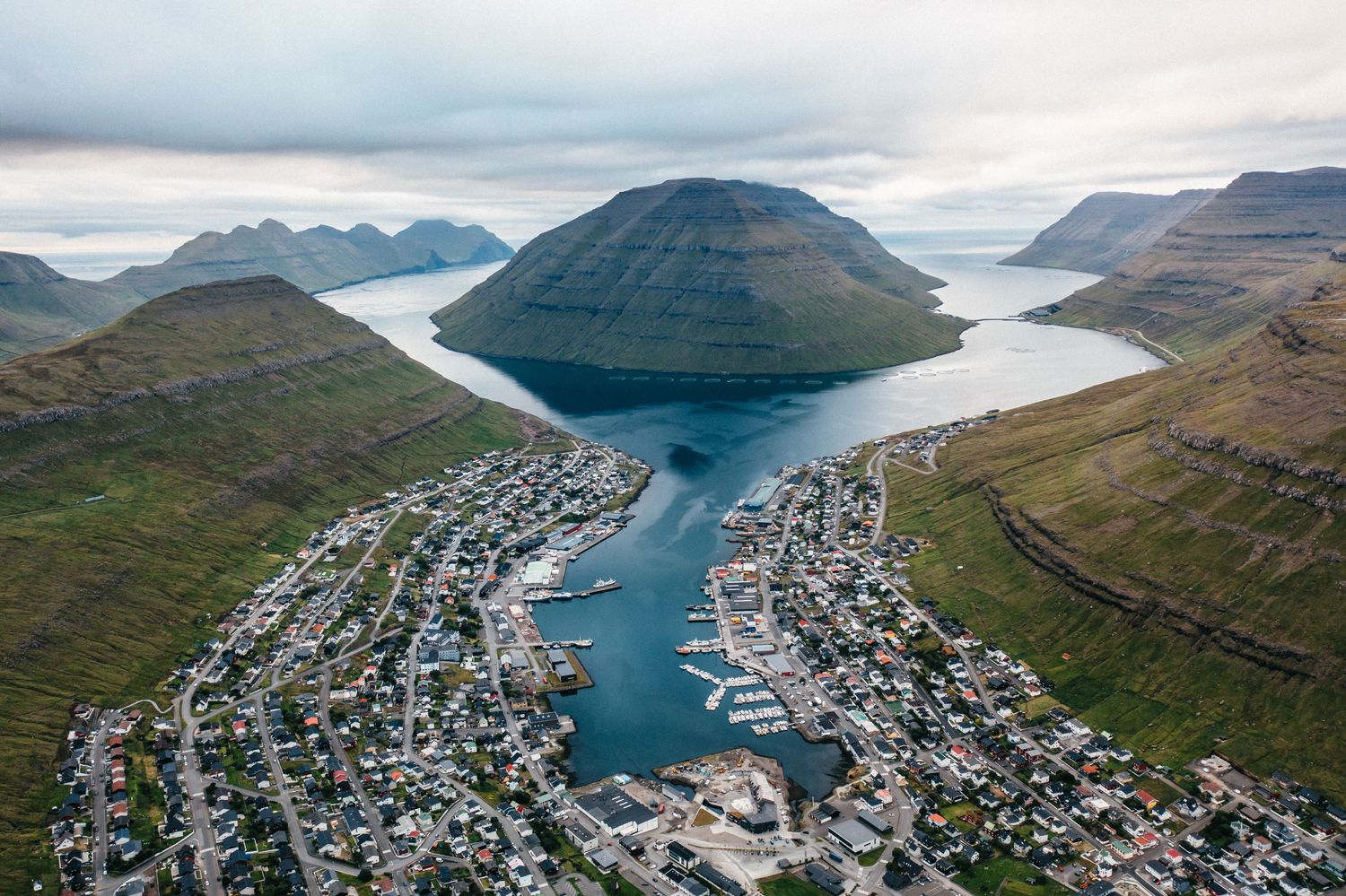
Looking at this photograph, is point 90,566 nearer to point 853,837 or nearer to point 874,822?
point 853,837

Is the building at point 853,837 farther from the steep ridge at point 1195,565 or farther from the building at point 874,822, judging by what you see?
the steep ridge at point 1195,565

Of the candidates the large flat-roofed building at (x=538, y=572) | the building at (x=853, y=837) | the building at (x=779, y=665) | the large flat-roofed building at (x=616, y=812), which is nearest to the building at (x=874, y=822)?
the building at (x=853, y=837)

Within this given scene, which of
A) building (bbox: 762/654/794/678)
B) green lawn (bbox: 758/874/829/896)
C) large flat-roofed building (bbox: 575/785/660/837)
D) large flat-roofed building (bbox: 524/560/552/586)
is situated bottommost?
green lawn (bbox: 758/874/829/896)

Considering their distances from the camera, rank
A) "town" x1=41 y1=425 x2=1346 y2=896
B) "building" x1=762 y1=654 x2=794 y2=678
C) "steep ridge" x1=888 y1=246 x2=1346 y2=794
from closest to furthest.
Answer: "town" x1=41 y1=425 x2=1346 y2=896 → "steep ridge" x1=888 y1=246 x2=1346 y2=794 → "building" x1=762 y1=654 x2=794 y2=678

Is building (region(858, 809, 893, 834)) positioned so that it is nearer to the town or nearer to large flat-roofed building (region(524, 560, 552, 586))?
the town

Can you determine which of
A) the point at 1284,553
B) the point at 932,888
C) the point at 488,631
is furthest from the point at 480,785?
the point at 1284,553

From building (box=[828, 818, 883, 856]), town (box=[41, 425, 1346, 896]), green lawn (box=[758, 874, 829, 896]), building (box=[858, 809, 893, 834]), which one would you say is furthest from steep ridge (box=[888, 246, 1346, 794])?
green lawn (box=[758, 874, 829, 896])

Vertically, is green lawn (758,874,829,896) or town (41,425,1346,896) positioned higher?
town (41,425,1346,896)
